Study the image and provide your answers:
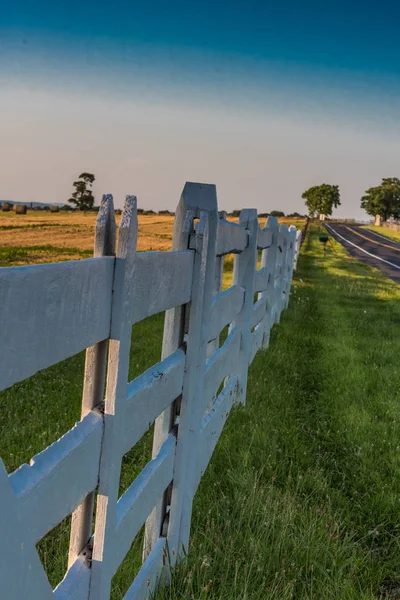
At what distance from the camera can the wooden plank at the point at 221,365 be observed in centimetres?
383

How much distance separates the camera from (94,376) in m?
1.76

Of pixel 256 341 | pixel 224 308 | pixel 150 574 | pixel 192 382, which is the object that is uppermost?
pixel 224 308

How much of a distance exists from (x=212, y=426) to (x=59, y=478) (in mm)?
2607

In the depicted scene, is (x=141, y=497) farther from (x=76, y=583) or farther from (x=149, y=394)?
(x=76, y=583)

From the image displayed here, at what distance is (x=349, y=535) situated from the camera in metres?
3.53

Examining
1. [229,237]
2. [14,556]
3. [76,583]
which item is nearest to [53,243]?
[229,237]

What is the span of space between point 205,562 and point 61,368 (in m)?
4.74

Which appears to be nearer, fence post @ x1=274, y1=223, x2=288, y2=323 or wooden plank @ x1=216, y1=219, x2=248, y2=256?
wooden plank @ x1=216, y1=219, x2=248, y2=256

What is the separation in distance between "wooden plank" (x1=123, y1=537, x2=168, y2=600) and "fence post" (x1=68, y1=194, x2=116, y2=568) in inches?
23.6

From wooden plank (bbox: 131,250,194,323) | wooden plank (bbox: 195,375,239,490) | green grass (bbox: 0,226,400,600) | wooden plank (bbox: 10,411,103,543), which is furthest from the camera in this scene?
wooden plank (bbox: 195,375,239,490)

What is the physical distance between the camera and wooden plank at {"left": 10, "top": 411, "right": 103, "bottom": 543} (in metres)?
1.34

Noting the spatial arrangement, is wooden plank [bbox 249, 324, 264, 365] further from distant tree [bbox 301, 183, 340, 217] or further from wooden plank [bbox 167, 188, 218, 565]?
distant tree [bbox 301, 183, 340, 217]

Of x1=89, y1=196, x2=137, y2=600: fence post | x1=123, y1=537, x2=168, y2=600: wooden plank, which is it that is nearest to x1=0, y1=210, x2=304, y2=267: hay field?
x1=123, y1=537, x2=168, y2=600: wooden plank

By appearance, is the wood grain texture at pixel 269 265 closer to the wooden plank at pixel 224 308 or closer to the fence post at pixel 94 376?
the wooden plank at pixel 224 308
